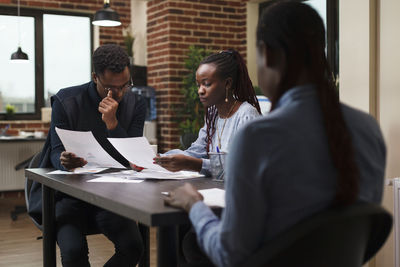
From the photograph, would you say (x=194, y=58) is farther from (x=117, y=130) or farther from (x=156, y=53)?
(x=117, y=130)

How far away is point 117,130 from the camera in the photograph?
90.9 inches

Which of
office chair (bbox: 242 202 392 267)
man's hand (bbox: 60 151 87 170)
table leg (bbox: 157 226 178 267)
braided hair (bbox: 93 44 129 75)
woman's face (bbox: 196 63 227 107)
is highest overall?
braided hair (bbox: 93 44 129 75)

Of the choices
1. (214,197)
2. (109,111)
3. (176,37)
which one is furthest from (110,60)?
(176,37)

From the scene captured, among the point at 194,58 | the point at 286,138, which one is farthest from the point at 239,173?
the point at 194,58

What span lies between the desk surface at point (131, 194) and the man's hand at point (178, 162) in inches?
2.6

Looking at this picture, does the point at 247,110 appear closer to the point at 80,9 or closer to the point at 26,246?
the point at 26,246

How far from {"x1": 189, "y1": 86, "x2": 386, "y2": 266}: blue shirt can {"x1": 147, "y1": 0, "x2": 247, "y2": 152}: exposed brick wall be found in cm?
472

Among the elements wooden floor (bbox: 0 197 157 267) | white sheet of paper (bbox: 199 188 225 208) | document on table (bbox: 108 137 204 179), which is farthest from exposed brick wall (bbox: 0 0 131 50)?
white sheet of paper (bbox: 199 188 225 208)

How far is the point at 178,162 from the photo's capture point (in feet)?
6.20

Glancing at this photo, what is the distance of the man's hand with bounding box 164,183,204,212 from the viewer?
1247mm

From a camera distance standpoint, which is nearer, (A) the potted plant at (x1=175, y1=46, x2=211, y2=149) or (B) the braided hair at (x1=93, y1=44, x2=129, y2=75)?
(B) the braided hair at (x1=93, y1=44, x2=129, y2=75)

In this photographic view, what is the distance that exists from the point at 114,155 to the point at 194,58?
3.29 metres

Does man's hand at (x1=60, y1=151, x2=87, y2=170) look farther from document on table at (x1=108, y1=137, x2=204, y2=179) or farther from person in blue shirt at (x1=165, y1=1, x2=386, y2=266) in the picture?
person in blue shirt at (x1=165, y1=1, x2=386, y2=266)

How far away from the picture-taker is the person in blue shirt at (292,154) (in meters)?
1.01
